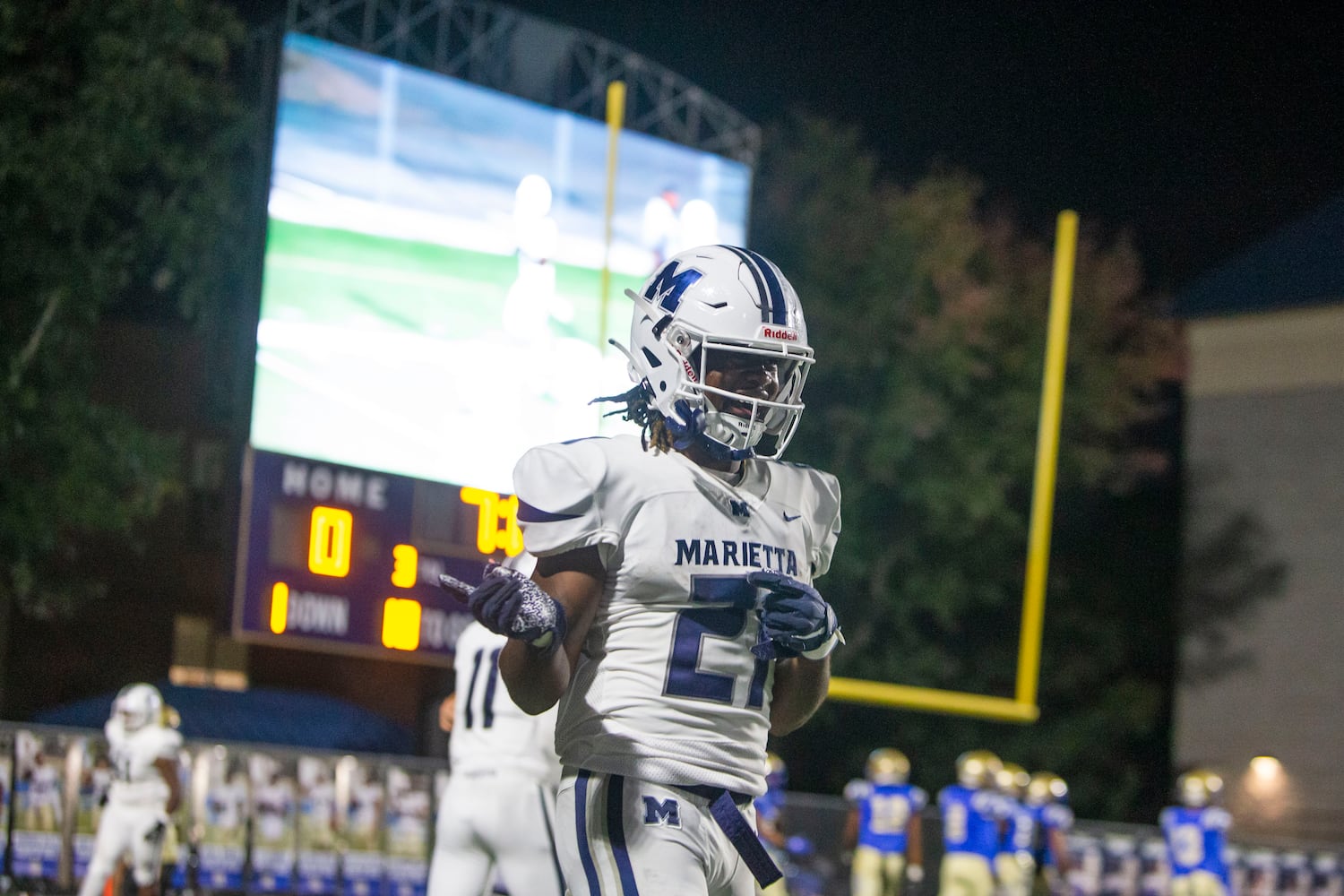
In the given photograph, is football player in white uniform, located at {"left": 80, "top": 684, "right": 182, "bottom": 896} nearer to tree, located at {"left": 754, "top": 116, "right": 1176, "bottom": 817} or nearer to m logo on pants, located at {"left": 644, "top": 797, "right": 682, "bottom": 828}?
m logo on pants, located at {"left": 644, "top": 797, "right": 682, "bottom": 828}

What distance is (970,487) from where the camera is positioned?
68.7 ft

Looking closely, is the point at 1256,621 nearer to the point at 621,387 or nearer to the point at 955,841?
the point at 955,841

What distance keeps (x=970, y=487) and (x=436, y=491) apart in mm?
11595

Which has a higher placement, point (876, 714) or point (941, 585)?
point (941, 585)

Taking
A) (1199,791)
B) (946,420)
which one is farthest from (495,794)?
(946,420)

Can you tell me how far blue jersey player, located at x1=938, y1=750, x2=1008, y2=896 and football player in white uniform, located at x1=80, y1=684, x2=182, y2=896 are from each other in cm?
541

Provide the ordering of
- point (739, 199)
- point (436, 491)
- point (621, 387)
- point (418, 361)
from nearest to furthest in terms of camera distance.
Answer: point (436, 491) < point (418, 361) < point (621, 387) < point (739, 199)

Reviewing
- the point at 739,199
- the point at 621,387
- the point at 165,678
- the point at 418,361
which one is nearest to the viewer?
the point at 418,361

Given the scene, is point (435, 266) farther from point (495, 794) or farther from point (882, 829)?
point (495, 794)

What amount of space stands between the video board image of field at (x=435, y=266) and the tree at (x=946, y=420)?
7.81 meters

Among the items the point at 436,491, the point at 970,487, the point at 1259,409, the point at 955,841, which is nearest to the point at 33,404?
the point at 436,491

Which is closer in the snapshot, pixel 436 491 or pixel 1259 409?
pixel 436 491

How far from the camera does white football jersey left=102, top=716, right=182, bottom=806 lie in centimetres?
906

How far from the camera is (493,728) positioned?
19.4 feet
